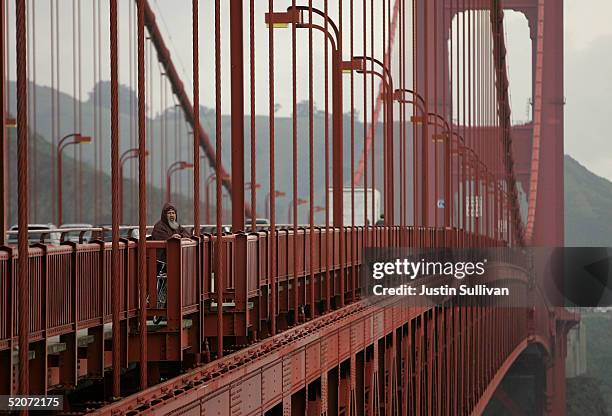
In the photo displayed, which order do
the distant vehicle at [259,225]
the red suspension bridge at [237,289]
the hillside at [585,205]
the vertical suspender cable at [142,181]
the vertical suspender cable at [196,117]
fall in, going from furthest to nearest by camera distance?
the hillside at [585,205], the distant vehicle at [259,225], the vertical suspender cable at [196,117], the vertical suspender cable at [142,181], the red suspension bridge at [237,289]

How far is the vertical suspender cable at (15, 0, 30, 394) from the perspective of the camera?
6.13m

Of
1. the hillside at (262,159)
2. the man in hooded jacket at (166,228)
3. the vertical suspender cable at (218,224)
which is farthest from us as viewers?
the hillside at (262,159)

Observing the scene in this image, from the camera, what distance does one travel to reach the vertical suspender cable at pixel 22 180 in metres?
6.13

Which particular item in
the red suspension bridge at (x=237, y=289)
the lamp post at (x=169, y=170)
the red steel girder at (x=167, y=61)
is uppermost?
the red steel girder at (x=167, y=61)

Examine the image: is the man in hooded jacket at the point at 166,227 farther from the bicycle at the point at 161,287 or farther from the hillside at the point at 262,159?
the hillside at the point at 262,159

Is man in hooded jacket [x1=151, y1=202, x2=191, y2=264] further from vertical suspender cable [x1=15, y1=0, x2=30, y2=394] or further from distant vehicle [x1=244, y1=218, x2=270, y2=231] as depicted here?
vertical suspender cable [x1=15, y1=0, x2=30, y2=394]

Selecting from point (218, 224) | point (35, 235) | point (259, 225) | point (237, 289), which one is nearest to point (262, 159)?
point (259, 225)

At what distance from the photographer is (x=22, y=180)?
6.23 m

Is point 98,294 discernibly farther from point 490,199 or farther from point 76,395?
point 490,199

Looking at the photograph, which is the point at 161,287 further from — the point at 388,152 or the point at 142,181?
the point at 388,152

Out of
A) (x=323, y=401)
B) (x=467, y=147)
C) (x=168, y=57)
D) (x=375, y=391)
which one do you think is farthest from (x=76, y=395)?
(x=467, y=147)

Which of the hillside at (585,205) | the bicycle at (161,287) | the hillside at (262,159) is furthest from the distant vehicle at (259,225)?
the hillside at (585,205)

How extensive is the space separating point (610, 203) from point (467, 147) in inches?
2596

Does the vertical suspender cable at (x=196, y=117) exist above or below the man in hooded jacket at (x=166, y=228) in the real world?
above
